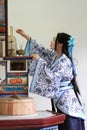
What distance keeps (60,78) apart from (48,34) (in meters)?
0.96

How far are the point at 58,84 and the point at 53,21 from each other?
42.1 inches

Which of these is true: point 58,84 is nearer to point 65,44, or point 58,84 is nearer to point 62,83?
point 62,83

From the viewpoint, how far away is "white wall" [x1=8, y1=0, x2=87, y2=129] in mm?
2928

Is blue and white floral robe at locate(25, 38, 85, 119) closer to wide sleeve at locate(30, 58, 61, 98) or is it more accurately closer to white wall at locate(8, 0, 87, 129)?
wide sleeve at locate(30, 58, 61, 98)

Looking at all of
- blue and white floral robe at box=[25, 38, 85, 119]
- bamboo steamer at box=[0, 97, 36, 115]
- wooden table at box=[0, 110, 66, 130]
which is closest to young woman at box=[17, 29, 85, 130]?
blue and white floral robe at box=[25, 38, 85, 119]

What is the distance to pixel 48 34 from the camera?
2.97 metres

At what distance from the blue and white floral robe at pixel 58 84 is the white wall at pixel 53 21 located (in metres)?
0.76

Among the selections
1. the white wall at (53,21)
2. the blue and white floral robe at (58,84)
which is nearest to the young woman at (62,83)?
the blue and white floral robe at (58,84)

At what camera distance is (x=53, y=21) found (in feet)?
9.82

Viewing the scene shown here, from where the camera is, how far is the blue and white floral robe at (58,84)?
2.03 m

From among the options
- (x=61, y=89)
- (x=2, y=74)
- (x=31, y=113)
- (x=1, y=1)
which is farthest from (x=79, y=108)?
(x=1, y=1)

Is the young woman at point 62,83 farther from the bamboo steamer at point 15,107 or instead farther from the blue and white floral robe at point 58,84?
the bamboo steamer at point 15,107

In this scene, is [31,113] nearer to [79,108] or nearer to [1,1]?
[79,108]

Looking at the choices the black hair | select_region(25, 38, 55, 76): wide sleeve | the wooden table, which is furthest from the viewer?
select_region(25, 38, 55, 76): wide sleeve
